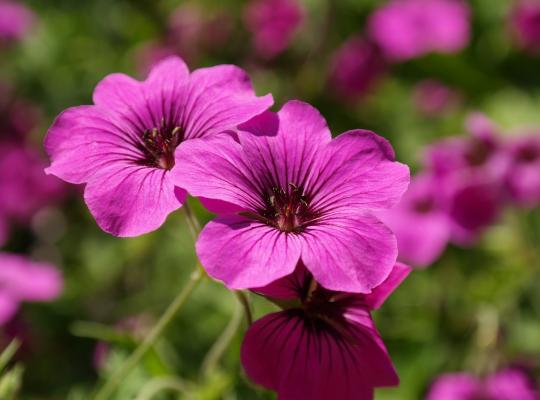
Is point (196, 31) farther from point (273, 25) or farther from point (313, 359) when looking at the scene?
point (313, 359)

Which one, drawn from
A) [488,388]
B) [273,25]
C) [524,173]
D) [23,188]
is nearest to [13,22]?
[23,188]

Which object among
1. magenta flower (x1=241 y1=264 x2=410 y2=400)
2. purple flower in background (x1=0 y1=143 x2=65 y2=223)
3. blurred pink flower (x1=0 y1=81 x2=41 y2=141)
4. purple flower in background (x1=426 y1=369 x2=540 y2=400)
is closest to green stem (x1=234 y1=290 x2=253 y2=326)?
magenta flower (x1=241 y1=264 x2=410 y2=400)

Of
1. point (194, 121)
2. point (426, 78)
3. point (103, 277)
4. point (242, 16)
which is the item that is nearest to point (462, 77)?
point (426, 78)

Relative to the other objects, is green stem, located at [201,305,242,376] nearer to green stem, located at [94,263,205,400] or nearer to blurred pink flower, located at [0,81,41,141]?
green stem, located at [94,263,205,400]

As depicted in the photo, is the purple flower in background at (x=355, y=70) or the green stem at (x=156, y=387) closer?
the green stem at (x=156, y=387)

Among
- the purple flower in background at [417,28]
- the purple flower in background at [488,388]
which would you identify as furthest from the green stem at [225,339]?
the purple flower in background at [417,28]

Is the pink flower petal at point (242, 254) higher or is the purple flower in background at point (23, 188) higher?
the pink flower petal at point (242, 254)

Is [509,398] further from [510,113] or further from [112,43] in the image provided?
[112,43]

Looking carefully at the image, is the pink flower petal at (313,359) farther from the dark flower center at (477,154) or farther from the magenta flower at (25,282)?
the dark flower center at (477,154)
